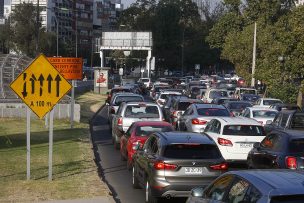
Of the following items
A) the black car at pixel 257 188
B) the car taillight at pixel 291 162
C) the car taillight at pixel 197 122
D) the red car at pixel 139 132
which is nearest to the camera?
the black car at pixel 257 188

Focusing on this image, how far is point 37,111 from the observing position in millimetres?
14812

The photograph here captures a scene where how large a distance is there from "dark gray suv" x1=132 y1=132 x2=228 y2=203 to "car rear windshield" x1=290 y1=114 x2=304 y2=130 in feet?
28.1

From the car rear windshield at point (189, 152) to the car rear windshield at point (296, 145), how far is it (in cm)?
186

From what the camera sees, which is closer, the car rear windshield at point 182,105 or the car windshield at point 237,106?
the car rear windshield at point 182,105

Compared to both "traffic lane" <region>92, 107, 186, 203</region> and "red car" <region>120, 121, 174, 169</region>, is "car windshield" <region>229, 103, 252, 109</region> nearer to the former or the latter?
"traffic lane" <region>92, 107, 186, 203</region>

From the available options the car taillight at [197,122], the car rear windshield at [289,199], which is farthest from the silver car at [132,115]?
the car rear windshield at [289,199]

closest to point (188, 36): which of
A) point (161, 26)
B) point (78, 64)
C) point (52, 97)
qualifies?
point (161, 26)

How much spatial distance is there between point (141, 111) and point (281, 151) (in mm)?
10672

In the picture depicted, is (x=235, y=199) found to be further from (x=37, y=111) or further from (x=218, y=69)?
(x=218, y=69)

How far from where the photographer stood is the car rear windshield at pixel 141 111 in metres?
23.5

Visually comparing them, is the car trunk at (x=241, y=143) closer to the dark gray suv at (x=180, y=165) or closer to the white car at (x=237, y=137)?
the white car at (x=237, y=137)

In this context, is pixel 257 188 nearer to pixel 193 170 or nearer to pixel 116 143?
pixel 193 170

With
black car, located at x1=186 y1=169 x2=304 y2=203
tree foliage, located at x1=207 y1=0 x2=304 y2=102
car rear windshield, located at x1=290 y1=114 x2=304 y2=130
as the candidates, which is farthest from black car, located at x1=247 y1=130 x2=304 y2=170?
tree foliage, located at x1=207 y1=0 x2=304 y2=102

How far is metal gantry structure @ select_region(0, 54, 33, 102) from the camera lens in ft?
120
